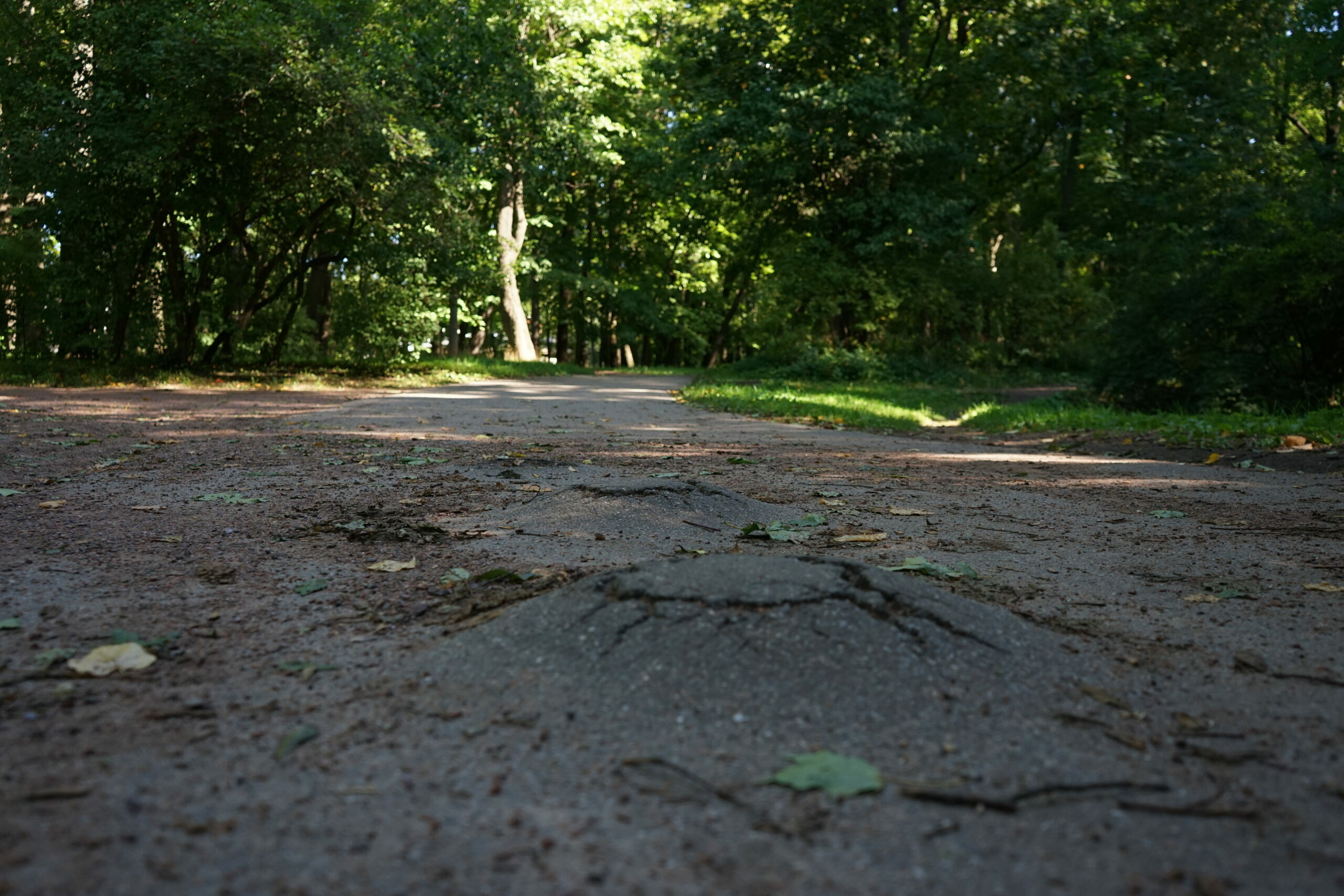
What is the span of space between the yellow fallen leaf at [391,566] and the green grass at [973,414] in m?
7.49

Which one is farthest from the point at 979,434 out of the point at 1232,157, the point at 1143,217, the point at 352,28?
the point at 1143,217

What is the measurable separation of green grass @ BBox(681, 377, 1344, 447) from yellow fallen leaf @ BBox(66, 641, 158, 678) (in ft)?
28.0

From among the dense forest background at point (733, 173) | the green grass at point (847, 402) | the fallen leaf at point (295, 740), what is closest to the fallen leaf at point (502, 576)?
the fallen leaf at point (295, 740)

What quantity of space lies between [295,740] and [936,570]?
95.1 inches

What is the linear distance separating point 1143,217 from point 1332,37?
34.6 feet

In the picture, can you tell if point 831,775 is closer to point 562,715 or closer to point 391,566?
point 562,715

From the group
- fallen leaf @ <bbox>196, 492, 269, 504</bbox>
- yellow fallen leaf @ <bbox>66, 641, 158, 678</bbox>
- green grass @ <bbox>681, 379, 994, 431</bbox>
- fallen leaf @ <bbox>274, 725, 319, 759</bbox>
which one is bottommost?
fallen leaf @ <bbox>274, 725, 319, 759</bbox>

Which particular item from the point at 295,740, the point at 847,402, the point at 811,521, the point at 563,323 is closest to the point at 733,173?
the point at 847,402

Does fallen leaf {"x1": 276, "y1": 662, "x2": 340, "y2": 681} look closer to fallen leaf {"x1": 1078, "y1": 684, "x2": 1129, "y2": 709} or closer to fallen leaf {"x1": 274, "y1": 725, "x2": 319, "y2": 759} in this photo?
fallen leaf {"x1": 274, "y1": 725, "x2": 319, "y2": 759}

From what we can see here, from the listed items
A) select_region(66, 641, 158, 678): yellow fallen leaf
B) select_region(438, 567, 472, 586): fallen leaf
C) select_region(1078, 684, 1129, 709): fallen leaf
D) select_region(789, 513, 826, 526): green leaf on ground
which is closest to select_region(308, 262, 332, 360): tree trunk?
select_region(789, 513, 826, 526): green leaf on ground

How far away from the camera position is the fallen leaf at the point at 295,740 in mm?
2027

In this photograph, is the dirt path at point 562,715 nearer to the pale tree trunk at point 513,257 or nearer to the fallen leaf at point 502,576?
the fallen leaf at point 502,576

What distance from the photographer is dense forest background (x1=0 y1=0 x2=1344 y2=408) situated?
13641 millimetres

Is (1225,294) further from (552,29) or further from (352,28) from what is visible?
(552,29)
